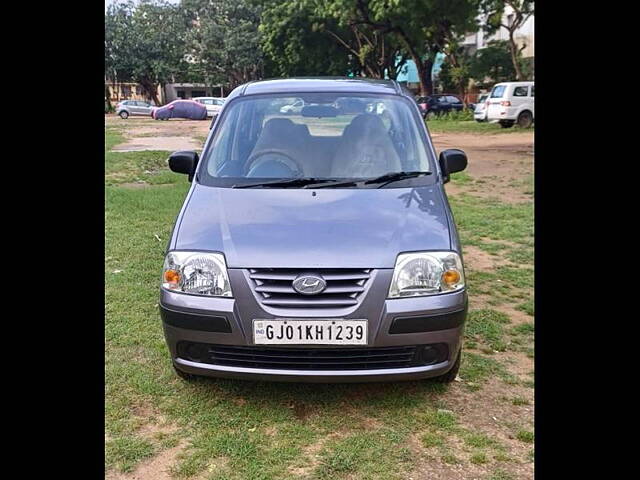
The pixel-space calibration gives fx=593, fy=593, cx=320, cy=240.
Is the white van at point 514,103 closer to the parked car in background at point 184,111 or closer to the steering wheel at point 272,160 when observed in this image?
the parked car in background at point 184,111

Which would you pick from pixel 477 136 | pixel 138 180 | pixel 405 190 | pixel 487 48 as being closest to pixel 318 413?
pixel 405 190

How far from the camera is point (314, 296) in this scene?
2.77m

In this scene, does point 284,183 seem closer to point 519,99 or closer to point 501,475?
point 501,475

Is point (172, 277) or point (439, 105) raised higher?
point (439, 105)

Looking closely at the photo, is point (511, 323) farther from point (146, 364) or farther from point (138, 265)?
point (138, 265)

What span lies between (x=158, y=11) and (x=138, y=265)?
49454 millimetres

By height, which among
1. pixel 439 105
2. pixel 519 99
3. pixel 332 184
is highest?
pixel 439 105

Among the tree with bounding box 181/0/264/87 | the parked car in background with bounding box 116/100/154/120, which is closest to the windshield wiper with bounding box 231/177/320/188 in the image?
the parked car in background with bounding box 116/100/154/120

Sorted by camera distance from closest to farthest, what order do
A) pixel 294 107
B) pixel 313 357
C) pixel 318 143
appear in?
1. pixel 313 357
2. pixel 318 143
3. pixel 294 107

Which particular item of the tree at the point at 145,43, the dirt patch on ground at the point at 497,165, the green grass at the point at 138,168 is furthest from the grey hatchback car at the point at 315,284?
the tree at the point at 145,43

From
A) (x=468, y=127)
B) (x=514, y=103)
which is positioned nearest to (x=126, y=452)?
(x=514, y=103)

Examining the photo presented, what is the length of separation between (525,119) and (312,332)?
2141 cm

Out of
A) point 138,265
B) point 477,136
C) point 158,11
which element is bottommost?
point 138,265
